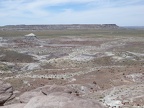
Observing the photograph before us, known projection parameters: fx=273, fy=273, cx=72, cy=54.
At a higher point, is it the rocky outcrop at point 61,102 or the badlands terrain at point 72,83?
the rocky outcrop at point 61,102

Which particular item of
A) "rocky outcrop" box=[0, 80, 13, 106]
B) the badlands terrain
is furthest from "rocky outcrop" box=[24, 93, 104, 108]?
"rocky outcrop" box=[0, 80, 13, 106]

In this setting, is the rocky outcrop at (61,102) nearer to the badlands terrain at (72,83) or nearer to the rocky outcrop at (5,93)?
the badlands terrain at (72,83)

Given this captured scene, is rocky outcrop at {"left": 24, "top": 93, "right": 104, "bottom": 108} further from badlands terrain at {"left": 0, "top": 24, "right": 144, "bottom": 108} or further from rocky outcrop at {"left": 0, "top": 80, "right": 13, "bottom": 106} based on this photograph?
rocky outcrop at {"left": 0, "top": 80, "right": 13, "bottom": 106}

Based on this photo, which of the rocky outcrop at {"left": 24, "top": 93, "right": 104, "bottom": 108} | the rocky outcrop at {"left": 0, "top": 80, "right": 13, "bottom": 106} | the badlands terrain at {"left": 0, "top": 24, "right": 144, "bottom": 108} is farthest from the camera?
the rocky outcrop at {"left": 0, "top": 80, "right": 13, "bottom": 106}

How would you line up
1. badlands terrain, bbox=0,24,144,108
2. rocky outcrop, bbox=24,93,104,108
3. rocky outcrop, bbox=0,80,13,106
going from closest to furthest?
rocky outcrop, bbox=24,93,104,108 < badlands terrain, bbox=0,24,144,108 < rocky outcrop, bbox=0,80,13,106

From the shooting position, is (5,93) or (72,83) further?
(72,83)

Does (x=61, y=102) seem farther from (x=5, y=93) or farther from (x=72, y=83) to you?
(x=72, y=83)

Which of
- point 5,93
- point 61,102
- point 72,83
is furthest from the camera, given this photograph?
point 72,83

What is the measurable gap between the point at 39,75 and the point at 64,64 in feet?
35.4

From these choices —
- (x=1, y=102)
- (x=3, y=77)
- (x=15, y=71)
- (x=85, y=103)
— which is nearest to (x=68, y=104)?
(x=85, y=103)

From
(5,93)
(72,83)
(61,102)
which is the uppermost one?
(61,102)

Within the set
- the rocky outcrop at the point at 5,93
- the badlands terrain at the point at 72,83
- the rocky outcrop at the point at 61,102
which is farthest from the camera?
the rocky outcrop at the point at 5,93

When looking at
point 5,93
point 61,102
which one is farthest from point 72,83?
point 61,102

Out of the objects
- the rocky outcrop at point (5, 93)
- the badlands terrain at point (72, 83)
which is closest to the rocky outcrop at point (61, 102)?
the badlands terrain at point (72, 83)
